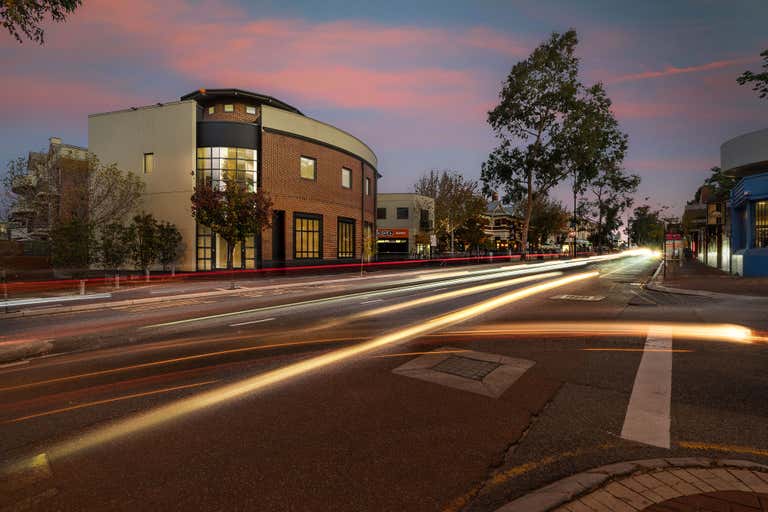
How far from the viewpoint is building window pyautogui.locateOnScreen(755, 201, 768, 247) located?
21.8 meters

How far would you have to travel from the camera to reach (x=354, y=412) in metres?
4.47

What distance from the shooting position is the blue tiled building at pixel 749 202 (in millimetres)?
21656

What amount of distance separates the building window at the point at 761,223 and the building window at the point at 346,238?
28215 millimetres

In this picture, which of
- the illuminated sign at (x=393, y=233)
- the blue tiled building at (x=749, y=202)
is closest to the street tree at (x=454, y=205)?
the illuminated sign at (x=393, y=233)

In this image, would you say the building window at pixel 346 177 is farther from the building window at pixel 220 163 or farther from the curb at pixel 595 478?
the curb at pixel 595 478

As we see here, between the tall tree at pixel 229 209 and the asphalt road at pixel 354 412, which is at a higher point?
the tall tree at pixel 229 209

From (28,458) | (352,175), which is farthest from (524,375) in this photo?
(352,175)

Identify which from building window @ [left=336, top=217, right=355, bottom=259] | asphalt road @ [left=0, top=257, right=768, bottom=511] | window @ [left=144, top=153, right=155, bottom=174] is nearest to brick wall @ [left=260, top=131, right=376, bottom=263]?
building window @ [left=336, top=217, right=355, bottom=259]

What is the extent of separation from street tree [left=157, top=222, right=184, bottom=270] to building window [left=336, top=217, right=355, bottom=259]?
1290 centimetres

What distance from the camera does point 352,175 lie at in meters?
37.5

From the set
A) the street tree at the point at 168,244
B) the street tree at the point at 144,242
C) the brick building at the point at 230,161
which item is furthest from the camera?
the brick building at the point at 230,161

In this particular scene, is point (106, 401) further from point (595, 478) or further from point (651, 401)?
point (651, 401)

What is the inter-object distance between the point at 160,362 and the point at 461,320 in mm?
7019

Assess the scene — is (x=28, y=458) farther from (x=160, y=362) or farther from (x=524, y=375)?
(x=524, y=375)
